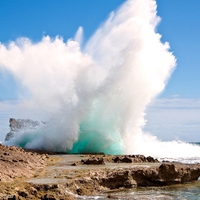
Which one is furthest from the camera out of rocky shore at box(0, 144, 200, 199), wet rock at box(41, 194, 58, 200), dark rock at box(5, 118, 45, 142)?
dark rock at box(5, 118, 45, 142)

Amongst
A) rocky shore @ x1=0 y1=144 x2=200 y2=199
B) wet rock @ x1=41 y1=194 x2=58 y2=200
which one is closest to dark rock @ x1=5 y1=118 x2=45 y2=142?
rocky shore @ x1=0 y1=144 x2=200 y2=199

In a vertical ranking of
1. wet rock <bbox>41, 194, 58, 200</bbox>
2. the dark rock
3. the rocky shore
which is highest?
the dark rock

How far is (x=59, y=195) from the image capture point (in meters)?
13.6

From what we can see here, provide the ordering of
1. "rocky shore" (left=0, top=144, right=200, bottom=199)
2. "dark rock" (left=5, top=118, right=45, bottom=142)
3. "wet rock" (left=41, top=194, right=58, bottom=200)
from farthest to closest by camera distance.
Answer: "dark rock" (left=5, top=118, right=45, bottom=142) < "rocky shore" (left=0, top=144, right=200, bottom=199) < "wet rock" (left=41, top=194, right=58, bottom=200)

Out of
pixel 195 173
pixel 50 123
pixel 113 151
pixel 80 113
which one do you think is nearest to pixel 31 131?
pixel 50 123

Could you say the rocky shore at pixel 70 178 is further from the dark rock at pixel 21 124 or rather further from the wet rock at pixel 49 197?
the dark rock at pixel 21 124

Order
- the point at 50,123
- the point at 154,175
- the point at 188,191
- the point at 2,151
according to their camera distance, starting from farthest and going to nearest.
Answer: the point at 50,123 < the point at 2,151 < the point at 154,175 < the point at 188,191

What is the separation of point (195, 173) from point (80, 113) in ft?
65.0

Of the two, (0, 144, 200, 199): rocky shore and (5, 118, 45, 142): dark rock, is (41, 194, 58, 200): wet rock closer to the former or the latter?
(0, 144, 200, 199): rocky shore

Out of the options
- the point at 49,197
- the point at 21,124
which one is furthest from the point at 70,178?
the point at 21,124

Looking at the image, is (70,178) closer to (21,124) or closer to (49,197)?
(49,197)

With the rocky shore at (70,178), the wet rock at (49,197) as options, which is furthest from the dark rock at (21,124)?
the wet rock at (49,197)

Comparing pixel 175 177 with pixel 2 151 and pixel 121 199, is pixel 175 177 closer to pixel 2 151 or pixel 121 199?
pixel 121 199

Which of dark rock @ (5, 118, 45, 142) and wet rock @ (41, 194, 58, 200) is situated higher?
dark rock @ (5, 118, 45, 142)
